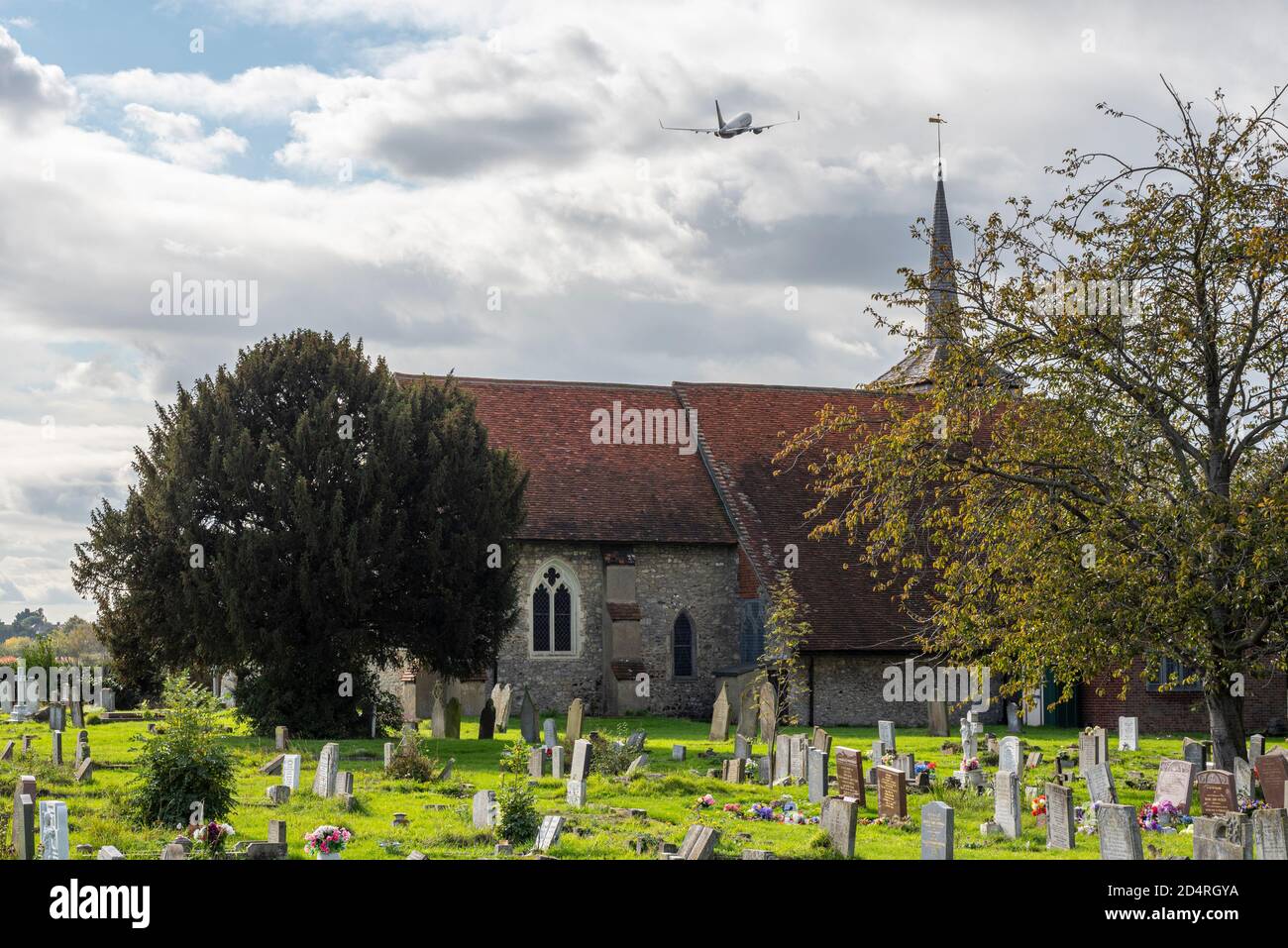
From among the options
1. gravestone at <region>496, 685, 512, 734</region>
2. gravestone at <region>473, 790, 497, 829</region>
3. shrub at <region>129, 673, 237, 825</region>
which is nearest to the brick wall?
gravestone at <region>496, 685, 512, 734</region>

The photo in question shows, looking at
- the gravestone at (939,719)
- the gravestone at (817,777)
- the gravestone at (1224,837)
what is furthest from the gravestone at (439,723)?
the gravestone at (1224,837)

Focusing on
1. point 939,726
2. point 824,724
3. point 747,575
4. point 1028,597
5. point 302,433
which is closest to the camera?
point 1028,597

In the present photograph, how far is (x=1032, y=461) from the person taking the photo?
19.5m

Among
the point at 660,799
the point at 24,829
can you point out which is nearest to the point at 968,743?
the point at 660,799

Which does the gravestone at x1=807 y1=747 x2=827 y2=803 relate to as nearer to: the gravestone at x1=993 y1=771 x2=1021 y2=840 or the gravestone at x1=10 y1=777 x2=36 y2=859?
the gravestone at x1=993 y1=771 x2=1021 y2=840

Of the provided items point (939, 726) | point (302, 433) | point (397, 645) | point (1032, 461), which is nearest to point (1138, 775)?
point (1032, 461)

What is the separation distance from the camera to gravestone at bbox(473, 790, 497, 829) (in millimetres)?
14828

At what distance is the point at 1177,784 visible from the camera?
1706cm

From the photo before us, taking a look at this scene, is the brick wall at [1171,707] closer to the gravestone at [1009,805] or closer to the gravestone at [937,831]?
the gravestone at [1009,805]

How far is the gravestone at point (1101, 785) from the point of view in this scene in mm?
17203

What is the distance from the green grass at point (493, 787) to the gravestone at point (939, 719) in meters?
4.25

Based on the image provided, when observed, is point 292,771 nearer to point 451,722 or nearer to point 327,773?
point 327,773

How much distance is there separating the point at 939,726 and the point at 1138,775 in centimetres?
936
